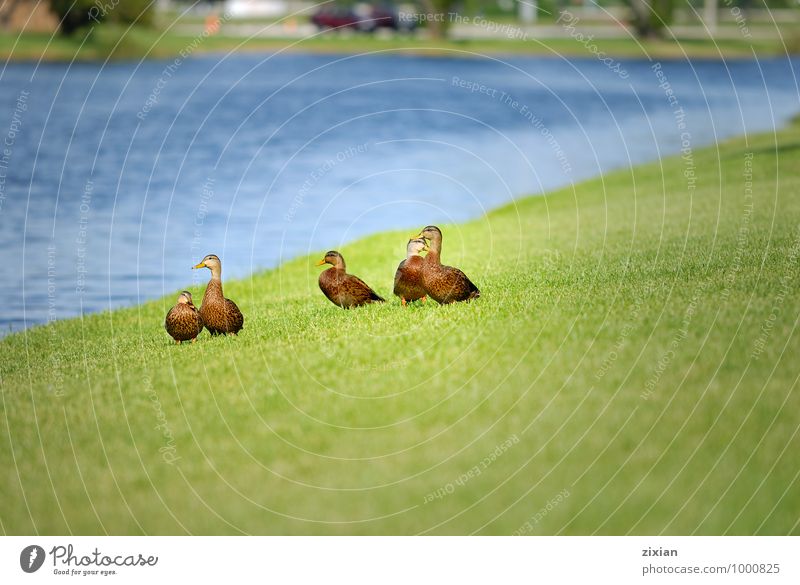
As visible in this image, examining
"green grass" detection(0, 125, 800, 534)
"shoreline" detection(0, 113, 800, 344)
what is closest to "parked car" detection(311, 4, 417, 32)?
"shoreline" detection(0, 113, 800, 344)

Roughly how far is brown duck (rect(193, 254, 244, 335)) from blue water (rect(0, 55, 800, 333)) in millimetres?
7172

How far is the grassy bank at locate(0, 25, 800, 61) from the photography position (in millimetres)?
65812

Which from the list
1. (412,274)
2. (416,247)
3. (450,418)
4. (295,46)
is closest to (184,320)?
(412,274)

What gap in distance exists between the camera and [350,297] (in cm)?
1543

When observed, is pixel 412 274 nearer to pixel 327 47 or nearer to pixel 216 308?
pixel 216 308

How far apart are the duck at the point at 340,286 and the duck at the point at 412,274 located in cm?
74

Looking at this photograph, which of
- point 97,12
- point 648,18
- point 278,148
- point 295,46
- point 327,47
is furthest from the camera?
point 648,18

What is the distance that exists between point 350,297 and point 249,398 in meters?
3.72

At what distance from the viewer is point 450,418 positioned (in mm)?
11344

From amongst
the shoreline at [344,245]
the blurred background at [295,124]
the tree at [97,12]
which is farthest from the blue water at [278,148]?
the tree at [97,12]

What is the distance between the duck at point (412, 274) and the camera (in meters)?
14.5
